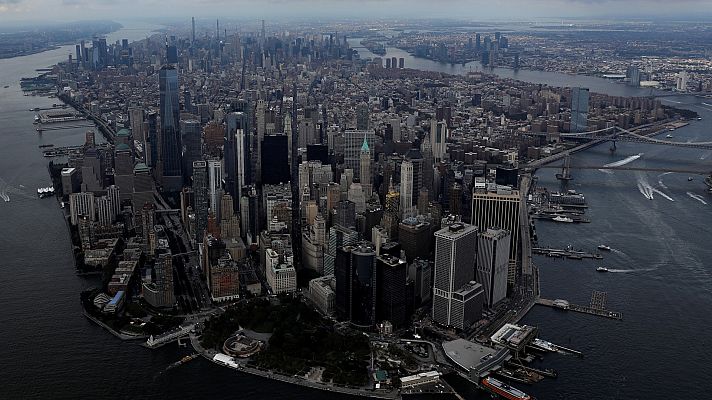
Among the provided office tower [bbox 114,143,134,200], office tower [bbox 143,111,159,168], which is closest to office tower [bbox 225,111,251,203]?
office tower [bbox 143,111,159,168]

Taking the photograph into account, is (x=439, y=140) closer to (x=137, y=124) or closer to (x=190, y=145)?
(x=190, y=145)

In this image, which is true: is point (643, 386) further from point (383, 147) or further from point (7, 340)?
point (383, 147)

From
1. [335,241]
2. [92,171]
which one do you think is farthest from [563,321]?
[92,171]

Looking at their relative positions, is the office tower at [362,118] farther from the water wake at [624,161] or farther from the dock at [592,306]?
the dock at [592,306]

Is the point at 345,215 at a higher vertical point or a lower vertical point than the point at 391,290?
higher

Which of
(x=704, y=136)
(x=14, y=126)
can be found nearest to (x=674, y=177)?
(x=704, y=136)

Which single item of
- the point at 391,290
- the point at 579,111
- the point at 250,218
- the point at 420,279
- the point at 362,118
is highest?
the point at 579,111

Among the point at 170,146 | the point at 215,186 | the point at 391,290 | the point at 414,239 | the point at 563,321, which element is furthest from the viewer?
the point at 170,146
